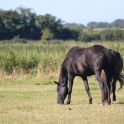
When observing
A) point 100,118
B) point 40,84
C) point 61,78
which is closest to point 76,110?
point 100,118

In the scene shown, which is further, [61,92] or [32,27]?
[32,27]

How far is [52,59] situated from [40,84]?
303 cm

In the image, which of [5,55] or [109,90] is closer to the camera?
[109,90]

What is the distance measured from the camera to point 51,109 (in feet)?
48.4

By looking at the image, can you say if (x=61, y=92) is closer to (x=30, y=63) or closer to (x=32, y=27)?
(x=30, y=63)

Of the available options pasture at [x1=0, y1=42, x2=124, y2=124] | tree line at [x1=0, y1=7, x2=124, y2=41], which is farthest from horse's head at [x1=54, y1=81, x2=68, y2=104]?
tree line at [x1=0, y1=7, x2=124, y2=41]

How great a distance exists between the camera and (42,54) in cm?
2773

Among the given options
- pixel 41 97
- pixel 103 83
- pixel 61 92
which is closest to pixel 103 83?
pixel 103 83

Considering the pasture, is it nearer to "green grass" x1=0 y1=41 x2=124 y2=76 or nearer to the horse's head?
"green grass" x1=0 y1=41 x2=124 y2=76

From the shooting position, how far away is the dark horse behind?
15.7m

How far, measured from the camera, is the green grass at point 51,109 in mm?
12523

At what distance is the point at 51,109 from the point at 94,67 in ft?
6.74

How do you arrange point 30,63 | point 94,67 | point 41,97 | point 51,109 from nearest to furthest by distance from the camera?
1. point 51,109
2. point 94,67
3. point 41,97
4. point 30,63

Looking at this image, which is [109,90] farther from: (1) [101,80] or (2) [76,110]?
(2) [76,110]
